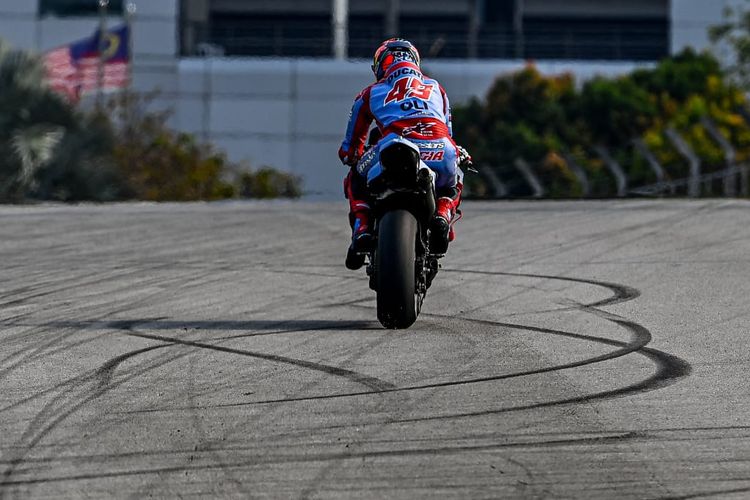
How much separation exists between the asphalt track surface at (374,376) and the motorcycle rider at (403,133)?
22.5 inches

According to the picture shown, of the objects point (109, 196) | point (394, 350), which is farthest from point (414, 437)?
point (109, 196)

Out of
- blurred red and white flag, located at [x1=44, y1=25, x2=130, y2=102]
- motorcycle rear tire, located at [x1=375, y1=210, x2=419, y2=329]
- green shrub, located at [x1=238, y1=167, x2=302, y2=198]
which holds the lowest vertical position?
green shrub, located at [x1=238, y1=167, x2=302, y2=198]

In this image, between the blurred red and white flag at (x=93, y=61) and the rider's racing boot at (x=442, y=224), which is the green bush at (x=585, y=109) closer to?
the blurred red and white flag at (x=93, y=61)

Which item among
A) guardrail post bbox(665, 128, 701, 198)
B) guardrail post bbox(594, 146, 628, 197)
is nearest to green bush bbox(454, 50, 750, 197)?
guardrail post bbox(594, 146, 628, 197)

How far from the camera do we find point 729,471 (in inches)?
198

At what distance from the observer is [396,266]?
802cm

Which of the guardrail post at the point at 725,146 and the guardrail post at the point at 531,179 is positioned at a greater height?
the guardrail post at the point at 725,146

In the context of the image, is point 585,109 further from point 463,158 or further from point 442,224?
point 442,224

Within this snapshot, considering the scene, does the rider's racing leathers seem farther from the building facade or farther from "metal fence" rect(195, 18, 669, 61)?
"metal fence" rect(195, 18, 669, 61)

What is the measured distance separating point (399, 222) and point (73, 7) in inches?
1926

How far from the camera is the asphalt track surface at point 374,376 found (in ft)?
16.5

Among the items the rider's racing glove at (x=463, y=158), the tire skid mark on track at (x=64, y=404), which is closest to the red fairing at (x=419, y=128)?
the rider's racing glove at (x=463, y=158)

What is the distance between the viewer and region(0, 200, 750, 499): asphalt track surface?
5.04 meters

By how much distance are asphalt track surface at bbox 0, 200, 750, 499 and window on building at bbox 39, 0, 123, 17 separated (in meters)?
42.4
